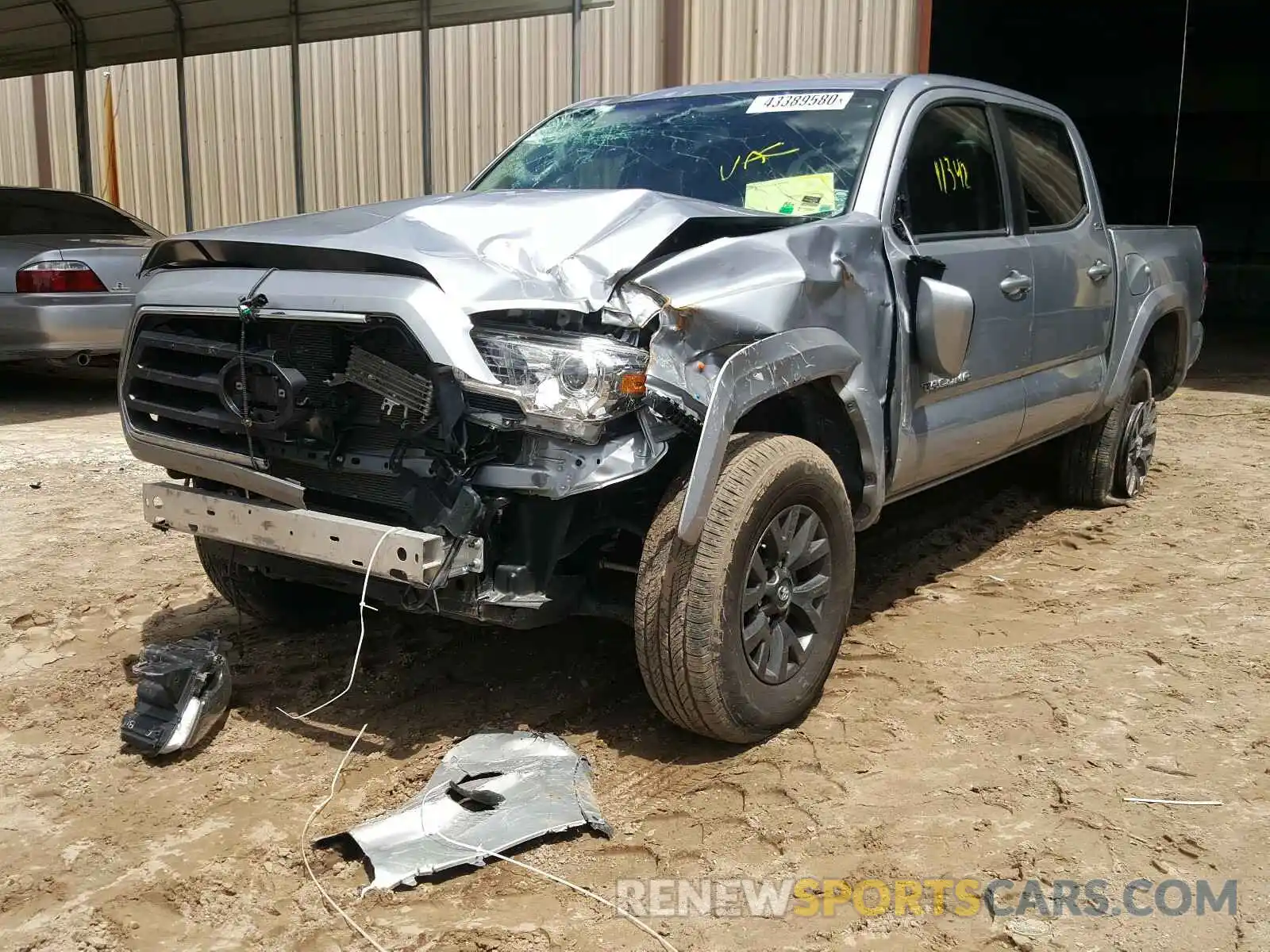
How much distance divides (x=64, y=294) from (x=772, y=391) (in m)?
6.49

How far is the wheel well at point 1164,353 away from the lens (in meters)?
6.45

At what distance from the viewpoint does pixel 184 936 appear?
2.59 m

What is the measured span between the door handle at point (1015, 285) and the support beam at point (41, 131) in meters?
14.7

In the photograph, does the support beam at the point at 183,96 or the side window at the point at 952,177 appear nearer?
the side window at the point at 952,177

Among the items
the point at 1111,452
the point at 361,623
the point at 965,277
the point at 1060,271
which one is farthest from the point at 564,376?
the point at 1111,452

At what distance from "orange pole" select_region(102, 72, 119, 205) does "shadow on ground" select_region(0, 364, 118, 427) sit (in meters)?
5.06

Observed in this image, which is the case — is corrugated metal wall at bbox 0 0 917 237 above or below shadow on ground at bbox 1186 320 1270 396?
above

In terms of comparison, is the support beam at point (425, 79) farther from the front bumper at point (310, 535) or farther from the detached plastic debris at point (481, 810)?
the detached plastic debris at point (481, 810)

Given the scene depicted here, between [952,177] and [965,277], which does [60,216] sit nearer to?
[952,177]

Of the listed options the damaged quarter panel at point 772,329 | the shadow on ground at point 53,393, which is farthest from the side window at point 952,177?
the shadow on ground at point 53,393

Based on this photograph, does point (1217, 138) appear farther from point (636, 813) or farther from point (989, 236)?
point (636, 813)

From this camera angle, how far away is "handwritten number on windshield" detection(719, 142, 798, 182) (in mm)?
4102

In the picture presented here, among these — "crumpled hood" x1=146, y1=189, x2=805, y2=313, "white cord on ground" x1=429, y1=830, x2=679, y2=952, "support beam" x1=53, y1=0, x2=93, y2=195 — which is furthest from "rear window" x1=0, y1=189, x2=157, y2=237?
"white cord on ground" x1=429, y1=830, x2=679, y2=952

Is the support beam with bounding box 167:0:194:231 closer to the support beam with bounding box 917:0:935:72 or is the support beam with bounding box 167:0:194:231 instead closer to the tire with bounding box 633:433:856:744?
the support beam with bounding box 917:0:935:72
